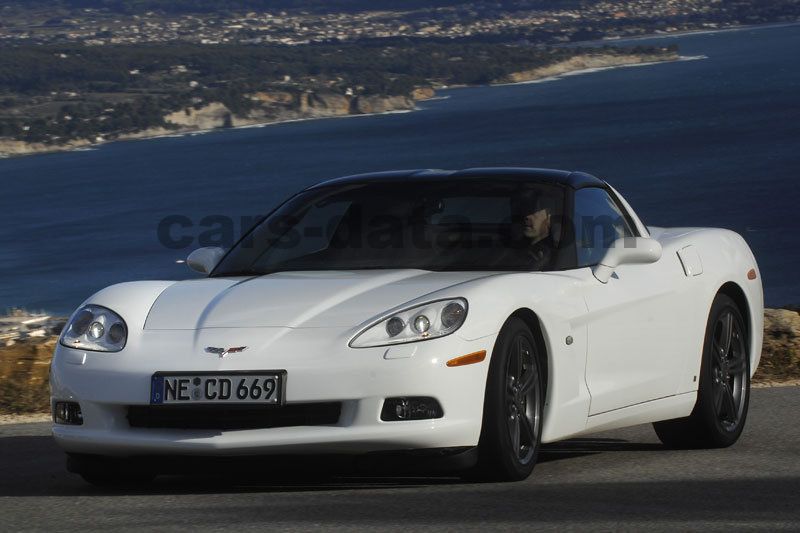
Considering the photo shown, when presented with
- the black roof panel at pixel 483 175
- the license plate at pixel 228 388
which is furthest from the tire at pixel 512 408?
the black roof panel at pixel 483 175

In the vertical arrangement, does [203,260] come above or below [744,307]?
above

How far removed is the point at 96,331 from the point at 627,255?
2.24 meters

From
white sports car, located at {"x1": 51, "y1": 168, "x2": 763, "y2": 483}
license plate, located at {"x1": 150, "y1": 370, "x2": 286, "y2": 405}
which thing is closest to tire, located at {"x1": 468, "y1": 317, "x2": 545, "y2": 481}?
white sports car, located at {"x1": 51, "y1": 168, "x2": 763, "y2": 483}

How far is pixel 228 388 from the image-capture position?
512 cm

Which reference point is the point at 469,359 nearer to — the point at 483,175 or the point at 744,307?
the point at 483,175

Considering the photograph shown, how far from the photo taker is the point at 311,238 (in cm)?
661

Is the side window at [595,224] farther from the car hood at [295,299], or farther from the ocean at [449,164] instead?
the ocean at [449,164]

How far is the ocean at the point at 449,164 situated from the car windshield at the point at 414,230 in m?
55.4

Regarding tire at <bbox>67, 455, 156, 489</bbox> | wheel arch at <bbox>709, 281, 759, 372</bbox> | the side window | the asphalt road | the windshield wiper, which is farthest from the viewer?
wheel arch at <bbox>709, 281, 759, 372</bbox>

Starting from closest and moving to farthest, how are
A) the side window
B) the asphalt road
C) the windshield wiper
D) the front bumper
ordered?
the asphalt road, the front bumper, the windshield wiper, the side window

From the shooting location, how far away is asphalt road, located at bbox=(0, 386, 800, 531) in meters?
4.54

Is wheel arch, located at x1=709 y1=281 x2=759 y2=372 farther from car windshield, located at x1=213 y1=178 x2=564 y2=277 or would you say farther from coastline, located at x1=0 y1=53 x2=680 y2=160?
coastline, located at x1=0 y1=53 x2=680 y2=160

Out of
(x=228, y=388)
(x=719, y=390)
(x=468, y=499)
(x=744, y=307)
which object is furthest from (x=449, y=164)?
(x=468, y=499)

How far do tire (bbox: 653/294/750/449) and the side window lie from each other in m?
0.59
